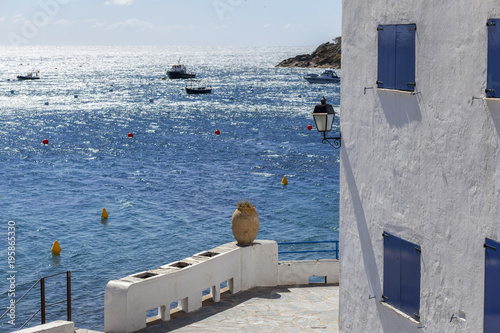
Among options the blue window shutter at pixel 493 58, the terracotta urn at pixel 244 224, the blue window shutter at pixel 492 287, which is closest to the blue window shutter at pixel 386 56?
the blue window shutter at pixel 493 58

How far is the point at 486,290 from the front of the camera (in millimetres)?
8508

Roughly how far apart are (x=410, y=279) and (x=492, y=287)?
204cm

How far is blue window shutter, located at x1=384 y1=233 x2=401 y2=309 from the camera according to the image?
1073 centimetres

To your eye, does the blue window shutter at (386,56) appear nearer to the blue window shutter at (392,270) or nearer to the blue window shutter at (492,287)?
the blue window shutter at (392,270)

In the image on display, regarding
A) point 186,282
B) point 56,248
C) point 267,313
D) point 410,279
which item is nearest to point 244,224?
point 186,282

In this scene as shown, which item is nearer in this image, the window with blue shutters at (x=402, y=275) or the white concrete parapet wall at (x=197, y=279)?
the window with blue shutters at (x=402, y=275)

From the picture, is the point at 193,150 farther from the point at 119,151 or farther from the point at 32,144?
the point at 32,144

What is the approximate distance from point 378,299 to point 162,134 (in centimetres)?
6578

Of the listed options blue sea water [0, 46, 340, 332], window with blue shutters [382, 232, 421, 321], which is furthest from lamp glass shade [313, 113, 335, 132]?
blue sea water [0, 46, 340, 332]

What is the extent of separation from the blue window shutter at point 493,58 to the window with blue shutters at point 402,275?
2830 mm

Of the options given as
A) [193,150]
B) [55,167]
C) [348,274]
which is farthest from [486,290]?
[193,150]

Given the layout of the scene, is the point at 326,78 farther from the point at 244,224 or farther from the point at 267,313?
the point at 267,313

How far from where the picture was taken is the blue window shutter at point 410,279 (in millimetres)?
10148

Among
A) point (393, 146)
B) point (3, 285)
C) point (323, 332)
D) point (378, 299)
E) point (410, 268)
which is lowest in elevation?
point (3, 285)
